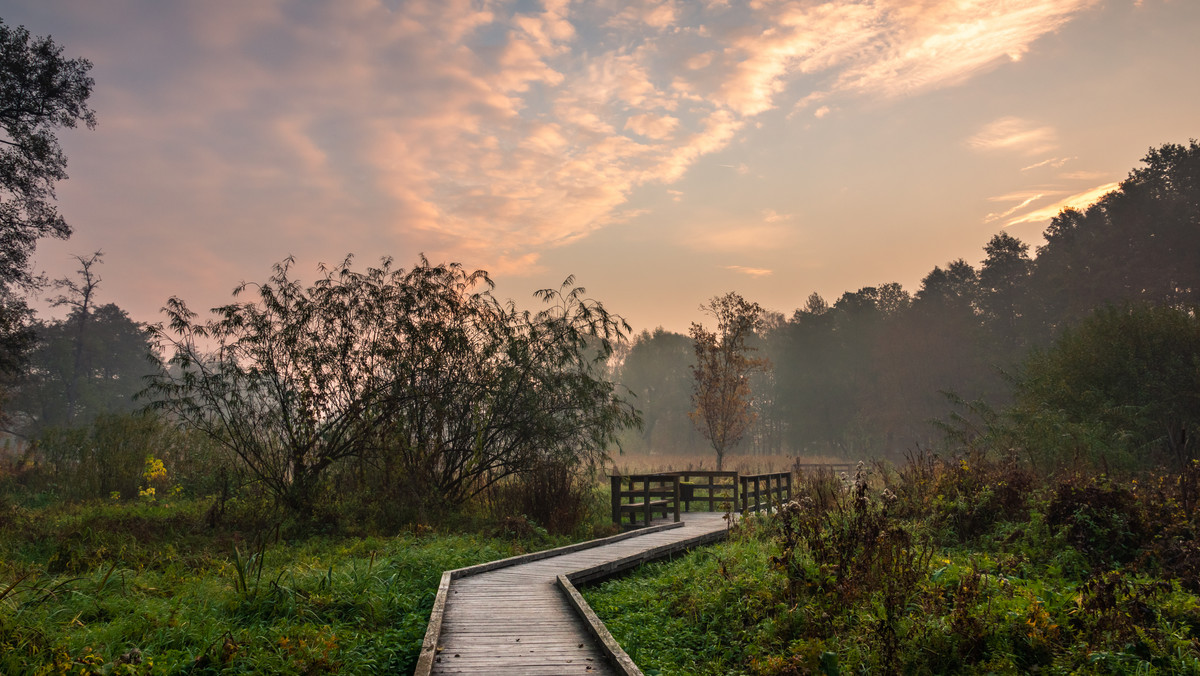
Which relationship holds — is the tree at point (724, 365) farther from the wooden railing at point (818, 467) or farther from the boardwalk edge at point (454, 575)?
the boardwalk edge at point (454, 575)

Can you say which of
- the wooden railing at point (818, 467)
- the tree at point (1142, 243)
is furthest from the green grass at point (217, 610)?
the tree at point (1142, 243)

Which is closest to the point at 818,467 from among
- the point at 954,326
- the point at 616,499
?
the point at 616,499

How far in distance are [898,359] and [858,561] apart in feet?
150

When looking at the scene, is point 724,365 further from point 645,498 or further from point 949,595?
point 949,595

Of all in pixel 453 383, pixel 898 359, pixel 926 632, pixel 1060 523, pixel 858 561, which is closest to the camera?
pixel 926 632

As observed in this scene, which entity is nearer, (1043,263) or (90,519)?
(90,519)

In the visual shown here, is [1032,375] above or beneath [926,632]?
above

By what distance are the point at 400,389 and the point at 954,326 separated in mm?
42961

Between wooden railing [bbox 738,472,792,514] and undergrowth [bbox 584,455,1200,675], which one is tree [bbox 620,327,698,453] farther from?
undergrowth [bbox 584,455,1200,675]

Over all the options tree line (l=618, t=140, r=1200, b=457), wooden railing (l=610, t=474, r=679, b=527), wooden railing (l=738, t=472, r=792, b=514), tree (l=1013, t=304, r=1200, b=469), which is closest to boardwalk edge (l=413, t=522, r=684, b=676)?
wooden railing (l=610, t=474, r=679, b=527)

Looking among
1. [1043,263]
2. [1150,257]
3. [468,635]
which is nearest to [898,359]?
[1043,263]

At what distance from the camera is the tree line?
102 ft

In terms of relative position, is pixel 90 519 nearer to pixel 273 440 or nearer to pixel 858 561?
pixel 273 440

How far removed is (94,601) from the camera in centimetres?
601
